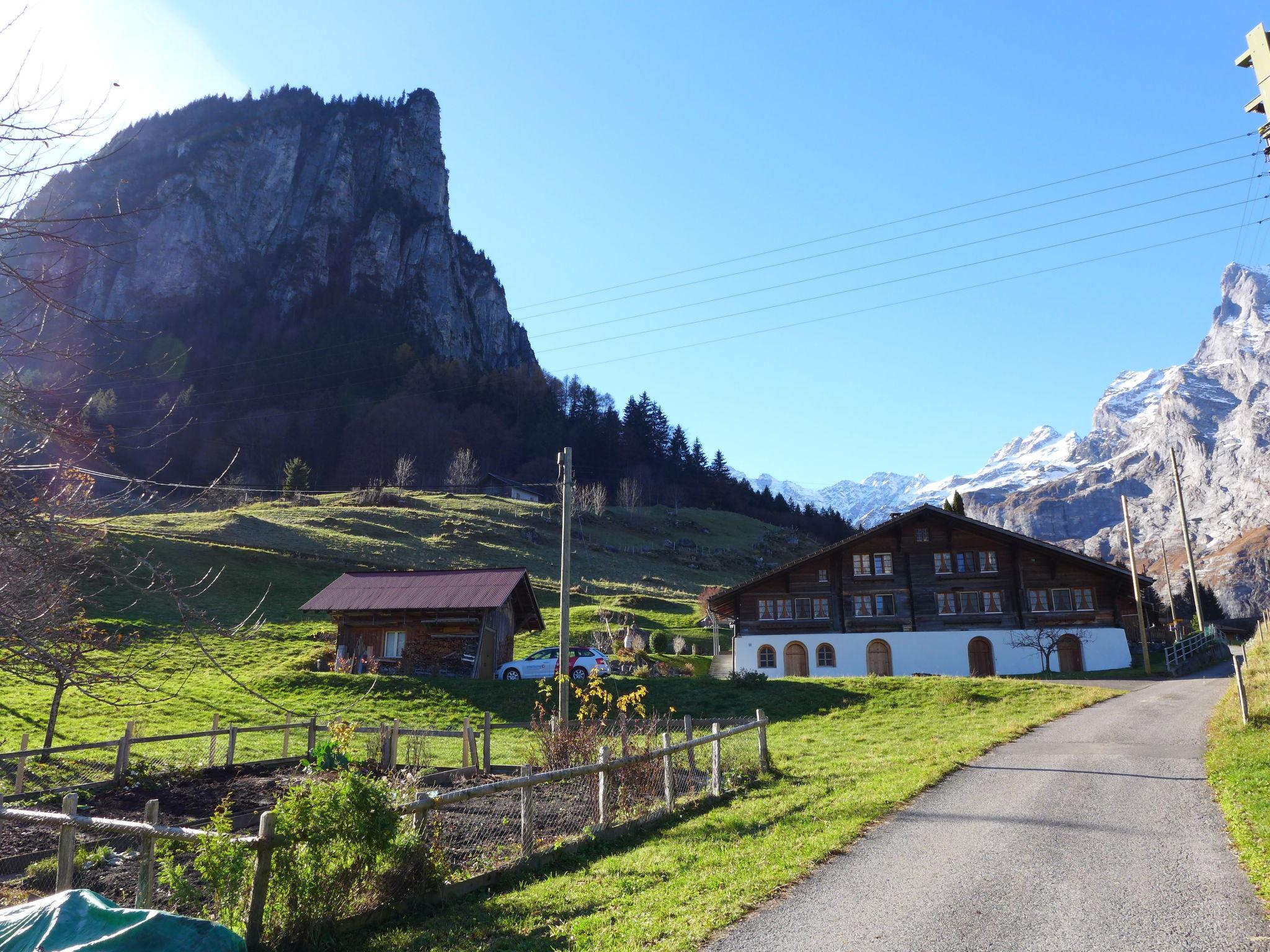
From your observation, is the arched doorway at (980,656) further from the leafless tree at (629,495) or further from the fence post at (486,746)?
the leafless tree at (629,495)

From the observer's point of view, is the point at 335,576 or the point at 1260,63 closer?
the point at 1260,63

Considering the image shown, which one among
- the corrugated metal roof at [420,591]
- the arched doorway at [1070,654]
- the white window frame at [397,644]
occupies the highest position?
the corrugated metal roof at [420,591]

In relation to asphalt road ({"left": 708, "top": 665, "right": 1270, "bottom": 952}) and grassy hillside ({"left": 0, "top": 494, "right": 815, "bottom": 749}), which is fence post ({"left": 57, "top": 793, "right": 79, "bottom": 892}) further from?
asphalt road ({"left": 708, "top": 665, "right": 1270, "bottom": 952})

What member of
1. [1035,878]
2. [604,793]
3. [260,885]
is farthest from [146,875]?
[1035,878]

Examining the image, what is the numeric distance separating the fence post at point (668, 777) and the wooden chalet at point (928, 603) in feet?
114

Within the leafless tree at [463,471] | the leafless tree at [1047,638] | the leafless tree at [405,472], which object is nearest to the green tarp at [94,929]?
the leafless tree at [1047,638]

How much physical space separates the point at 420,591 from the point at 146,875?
30820 mm

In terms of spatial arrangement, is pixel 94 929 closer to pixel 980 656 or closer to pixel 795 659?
pixel 795 659

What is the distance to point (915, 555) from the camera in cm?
4684

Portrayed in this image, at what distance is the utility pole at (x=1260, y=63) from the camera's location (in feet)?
45.6

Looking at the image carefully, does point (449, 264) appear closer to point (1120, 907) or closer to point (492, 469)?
point (492, 469)

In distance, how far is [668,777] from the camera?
12.4 metres

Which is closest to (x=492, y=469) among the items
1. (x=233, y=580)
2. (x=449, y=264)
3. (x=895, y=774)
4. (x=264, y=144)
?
(x=449, y=264)

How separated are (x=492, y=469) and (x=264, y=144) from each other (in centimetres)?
10216
